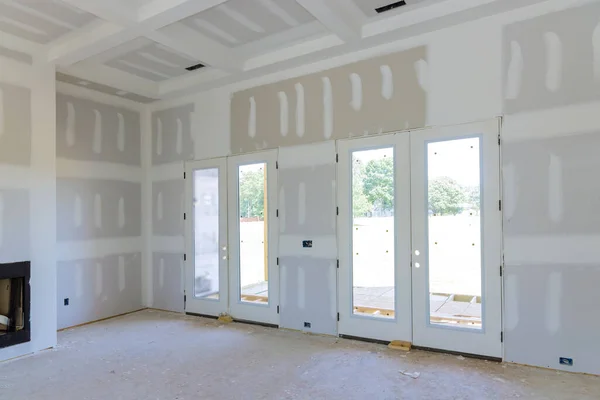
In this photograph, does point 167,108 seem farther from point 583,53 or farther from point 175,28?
point 583,53

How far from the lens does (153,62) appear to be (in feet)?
17.1

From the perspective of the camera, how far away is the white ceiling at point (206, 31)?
147 inches

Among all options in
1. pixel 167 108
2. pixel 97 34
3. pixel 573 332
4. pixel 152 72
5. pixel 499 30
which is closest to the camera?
pixel 573 332

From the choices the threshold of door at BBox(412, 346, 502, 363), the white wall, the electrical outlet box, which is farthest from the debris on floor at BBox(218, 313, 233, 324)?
the electrical outlet box

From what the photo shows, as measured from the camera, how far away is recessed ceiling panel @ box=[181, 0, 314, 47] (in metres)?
3.93

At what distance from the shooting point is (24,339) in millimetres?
4203

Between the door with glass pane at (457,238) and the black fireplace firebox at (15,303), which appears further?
the black fireplace firebox at (15,303)

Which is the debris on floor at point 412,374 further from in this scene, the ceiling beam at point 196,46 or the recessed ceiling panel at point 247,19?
the ceiling beam at point 196,46

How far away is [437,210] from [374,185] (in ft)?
2.48

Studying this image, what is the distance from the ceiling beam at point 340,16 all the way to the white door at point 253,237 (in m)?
1.81

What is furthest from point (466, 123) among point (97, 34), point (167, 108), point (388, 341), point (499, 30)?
point (167, 108)

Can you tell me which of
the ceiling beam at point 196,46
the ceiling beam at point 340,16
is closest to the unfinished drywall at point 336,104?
the ceiling beam at point 340,16

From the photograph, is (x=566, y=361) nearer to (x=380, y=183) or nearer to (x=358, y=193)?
(x=380, y=183)

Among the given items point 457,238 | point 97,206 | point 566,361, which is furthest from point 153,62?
point 566,361
